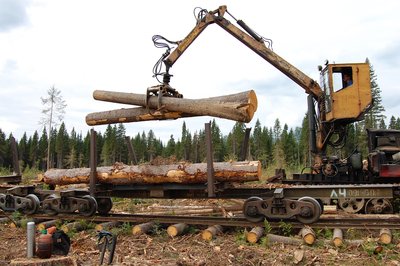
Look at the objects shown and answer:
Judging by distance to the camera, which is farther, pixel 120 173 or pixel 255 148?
pixel 255 148

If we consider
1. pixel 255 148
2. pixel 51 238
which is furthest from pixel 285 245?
pixel 255 148

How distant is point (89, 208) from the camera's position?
8836 millimetres

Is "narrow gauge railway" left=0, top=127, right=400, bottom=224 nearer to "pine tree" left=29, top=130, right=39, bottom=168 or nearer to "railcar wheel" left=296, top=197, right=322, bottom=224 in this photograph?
"railcar wheel" left=296, top=197, right=322, bottom=224

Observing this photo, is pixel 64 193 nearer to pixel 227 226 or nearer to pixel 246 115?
pixel 227 226

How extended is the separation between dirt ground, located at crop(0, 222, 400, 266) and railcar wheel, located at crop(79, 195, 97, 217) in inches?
50.2

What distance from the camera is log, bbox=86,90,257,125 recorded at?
7418mm

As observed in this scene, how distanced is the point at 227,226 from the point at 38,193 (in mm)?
5348

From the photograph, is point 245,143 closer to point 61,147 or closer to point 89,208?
point 89,208

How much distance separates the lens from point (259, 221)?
296 inches

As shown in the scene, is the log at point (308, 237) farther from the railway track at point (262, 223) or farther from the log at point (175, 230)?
the log at point (175, 230)

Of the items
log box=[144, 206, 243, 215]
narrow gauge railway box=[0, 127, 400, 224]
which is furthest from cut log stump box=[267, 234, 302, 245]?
log box=[144, 206, 243, 215]

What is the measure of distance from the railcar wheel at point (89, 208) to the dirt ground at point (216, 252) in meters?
1.28

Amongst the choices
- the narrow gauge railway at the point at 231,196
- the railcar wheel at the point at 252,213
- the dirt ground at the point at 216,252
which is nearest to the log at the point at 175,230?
the dirt ground at the point at 216,252

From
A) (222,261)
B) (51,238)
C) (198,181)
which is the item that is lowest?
(222,261)
